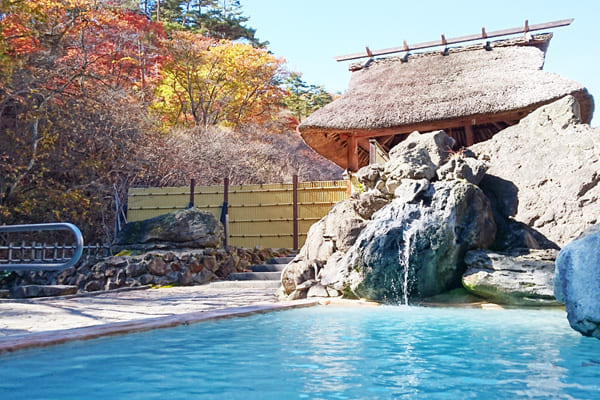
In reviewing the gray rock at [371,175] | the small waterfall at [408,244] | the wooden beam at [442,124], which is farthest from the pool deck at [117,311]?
the wooden beam at [442,124]

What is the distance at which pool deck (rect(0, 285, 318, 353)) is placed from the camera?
4.16 m

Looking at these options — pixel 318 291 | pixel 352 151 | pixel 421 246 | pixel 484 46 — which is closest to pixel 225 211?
pixel 352 151

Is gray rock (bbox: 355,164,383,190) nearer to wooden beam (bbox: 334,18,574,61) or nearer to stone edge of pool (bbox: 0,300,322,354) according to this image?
stone edge of pool (bbox: 0,300,322,354)

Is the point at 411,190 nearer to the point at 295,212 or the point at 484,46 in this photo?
the point at 295,212

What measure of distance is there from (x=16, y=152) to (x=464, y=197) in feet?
30.3

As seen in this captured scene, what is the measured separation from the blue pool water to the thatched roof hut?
813 cm

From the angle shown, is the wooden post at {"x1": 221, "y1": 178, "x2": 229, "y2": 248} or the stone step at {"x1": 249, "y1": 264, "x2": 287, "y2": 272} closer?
the stone step at {"x1": 249, "y1": 264, "x2": 287, "y2": 272}

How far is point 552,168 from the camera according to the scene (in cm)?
832

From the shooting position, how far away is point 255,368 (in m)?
3.32

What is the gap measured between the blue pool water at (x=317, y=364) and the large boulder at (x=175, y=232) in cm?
646

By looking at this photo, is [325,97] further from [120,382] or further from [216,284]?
[120,382]

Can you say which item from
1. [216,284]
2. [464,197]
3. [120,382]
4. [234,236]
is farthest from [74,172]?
[120,382]

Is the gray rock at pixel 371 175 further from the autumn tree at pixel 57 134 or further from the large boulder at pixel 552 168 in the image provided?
the autumn tree at pixel 57 134

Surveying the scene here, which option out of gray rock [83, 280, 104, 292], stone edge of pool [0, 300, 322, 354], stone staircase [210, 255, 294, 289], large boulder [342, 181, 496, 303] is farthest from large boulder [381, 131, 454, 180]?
gray rock [83, 280, 104, 292]
